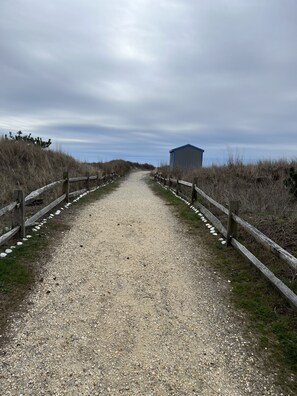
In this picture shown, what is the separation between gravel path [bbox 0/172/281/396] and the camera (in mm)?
2713

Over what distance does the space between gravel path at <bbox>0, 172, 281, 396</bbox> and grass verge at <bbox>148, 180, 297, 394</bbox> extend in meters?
0.15

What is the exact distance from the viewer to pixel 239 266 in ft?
17.6

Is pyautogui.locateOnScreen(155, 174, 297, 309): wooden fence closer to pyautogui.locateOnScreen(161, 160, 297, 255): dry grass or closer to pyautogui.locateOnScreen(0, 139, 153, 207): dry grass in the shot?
pyautogui.locateOnScreen(161, 160, 297, 255): dry grass

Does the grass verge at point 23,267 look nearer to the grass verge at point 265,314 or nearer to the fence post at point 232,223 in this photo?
the grass verge at point 265,314

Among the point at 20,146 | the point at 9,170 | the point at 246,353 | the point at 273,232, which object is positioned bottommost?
the point at 246,353

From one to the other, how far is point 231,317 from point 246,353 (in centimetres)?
68

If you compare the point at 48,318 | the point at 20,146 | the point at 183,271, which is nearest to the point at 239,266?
the point at 183,271

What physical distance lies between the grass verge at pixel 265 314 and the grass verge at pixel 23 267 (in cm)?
271

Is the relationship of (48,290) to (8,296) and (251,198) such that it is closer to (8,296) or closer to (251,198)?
(8,296)

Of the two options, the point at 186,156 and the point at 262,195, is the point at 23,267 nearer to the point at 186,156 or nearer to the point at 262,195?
the point at 262,195

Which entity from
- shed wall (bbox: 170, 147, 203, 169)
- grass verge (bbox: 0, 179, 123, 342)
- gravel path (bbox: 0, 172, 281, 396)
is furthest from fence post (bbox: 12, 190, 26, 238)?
shed wall (bbox: 170, 147, 203, 169)

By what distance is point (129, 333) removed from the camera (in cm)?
342

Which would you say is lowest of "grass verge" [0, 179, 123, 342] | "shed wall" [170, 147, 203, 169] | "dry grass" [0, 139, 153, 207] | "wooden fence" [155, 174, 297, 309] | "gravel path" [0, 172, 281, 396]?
"gravel path" [0, 172, 281, 396]

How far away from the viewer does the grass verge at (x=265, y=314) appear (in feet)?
9.97
